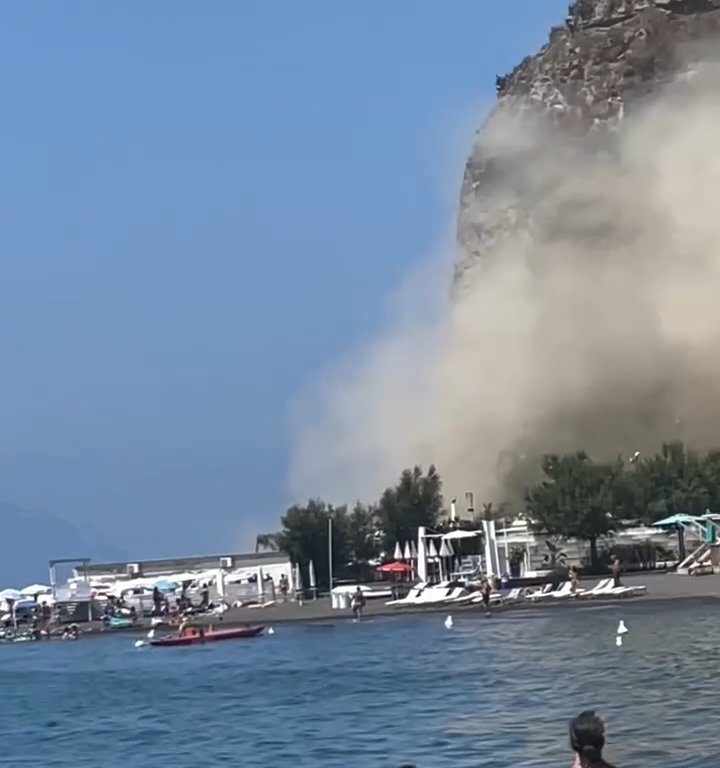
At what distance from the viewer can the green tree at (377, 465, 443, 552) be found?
9725 centimetres

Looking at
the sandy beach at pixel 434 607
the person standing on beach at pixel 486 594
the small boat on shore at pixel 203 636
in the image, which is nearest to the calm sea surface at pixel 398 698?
the sandy beach at pixel 434 607

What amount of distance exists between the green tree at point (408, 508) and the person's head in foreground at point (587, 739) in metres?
82.0

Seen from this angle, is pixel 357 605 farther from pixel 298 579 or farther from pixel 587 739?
pixel 587 739

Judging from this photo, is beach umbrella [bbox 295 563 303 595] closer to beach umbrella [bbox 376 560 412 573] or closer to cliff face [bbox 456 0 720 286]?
beach umbrella [bbox 376 560 412 573]

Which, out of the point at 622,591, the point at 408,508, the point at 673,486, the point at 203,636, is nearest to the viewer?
the point at 622,591

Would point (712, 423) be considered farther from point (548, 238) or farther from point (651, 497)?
point (651, 497)

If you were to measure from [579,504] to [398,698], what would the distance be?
43.5 m

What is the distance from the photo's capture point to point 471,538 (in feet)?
294

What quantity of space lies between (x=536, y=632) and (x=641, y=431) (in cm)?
8356

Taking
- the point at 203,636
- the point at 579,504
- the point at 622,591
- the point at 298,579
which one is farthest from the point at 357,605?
the point at 298,579

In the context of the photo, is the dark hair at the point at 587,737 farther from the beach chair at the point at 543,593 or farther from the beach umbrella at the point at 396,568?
the beach umbrella at the point at 396,568

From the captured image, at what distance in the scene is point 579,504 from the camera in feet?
269

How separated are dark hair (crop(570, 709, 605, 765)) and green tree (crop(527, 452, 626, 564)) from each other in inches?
2722

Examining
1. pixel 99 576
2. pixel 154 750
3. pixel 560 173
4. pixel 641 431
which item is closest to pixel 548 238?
pixel 560 173
